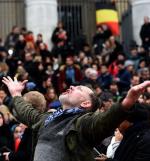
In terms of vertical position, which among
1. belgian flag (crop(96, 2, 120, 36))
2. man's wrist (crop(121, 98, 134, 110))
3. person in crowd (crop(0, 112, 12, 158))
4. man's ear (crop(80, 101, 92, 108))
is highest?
man's wrist (crop(121, 98, 134, 110))

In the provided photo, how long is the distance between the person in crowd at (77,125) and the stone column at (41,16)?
14.7 metres

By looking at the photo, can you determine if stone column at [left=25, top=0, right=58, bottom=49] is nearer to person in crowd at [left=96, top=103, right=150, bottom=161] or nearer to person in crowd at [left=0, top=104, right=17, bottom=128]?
person in crowd at [left=0, top=104, right=17, bottom=128]

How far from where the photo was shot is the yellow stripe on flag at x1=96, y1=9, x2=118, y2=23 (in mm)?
19828

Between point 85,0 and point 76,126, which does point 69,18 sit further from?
point 76,126

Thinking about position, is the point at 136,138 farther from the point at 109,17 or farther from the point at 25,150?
the point at 109,17

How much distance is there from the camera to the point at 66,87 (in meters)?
13.2

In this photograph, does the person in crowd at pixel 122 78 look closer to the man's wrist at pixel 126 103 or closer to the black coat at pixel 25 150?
the black coat at pixel 25 150

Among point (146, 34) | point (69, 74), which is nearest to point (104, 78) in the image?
point (69, 74)

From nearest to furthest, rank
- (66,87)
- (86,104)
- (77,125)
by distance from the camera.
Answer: (77,125) < (86,104) < (66,87)

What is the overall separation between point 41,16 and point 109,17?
2433 mm

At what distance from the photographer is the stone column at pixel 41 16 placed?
19.4m

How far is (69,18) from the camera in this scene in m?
22.2

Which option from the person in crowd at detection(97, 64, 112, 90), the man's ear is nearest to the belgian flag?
the person in crowd at detection(97, 64, 112, 90)

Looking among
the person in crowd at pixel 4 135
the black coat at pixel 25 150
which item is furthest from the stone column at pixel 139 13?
the black coat at pixel 25 150
